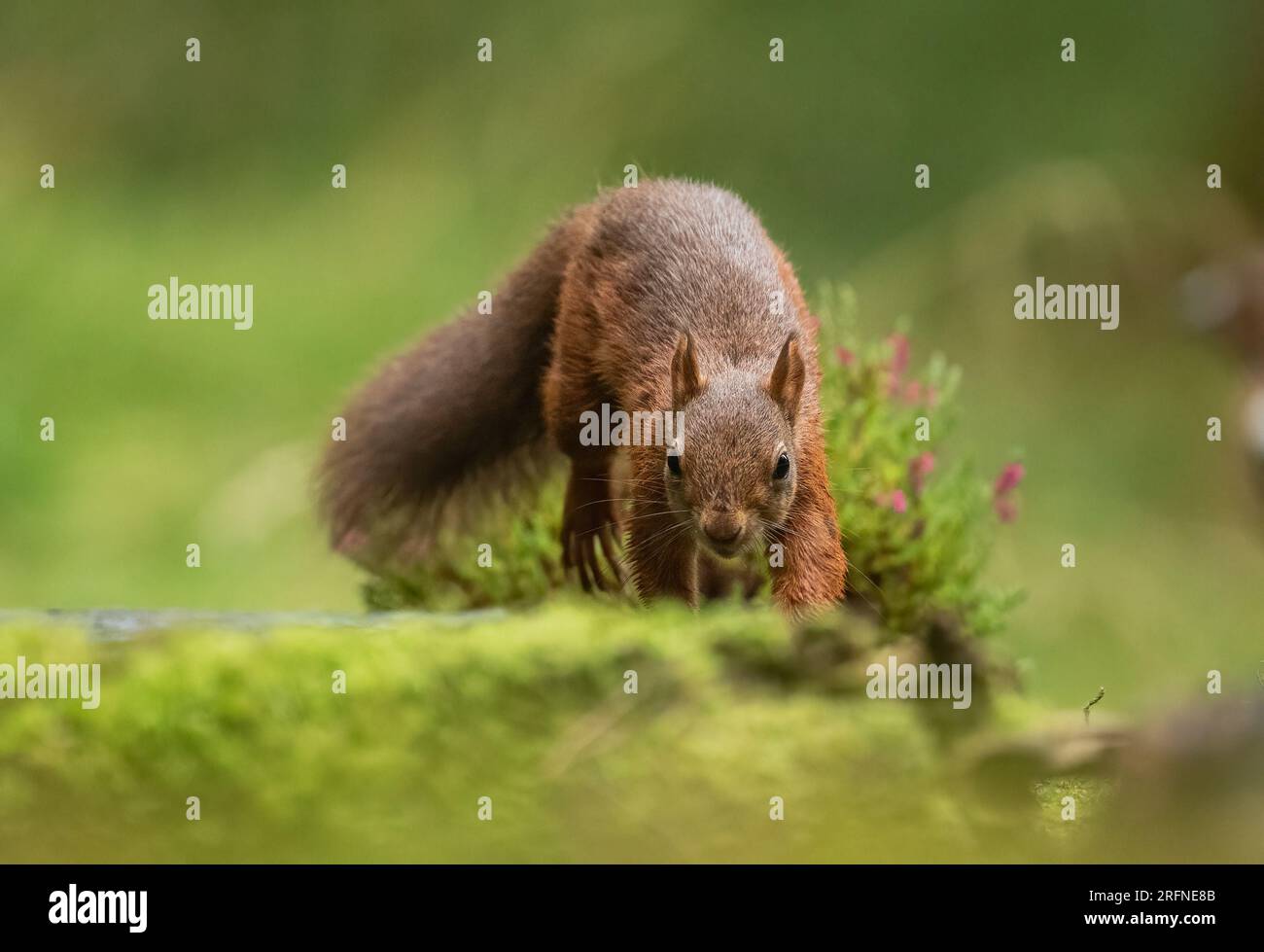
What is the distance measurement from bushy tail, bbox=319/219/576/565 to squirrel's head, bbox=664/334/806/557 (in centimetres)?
120

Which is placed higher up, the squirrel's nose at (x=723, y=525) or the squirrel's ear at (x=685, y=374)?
the squirrel's ear at (x=685, y=374)

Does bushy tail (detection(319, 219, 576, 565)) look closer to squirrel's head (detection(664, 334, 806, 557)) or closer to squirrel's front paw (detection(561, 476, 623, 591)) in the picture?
squirrel's front paw (detection(561, 476, 623, 591))

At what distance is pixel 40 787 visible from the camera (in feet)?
9.13

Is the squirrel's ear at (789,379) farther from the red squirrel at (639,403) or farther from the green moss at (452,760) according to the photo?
the green moss at (452,760)

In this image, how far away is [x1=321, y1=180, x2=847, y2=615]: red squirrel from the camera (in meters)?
3.70

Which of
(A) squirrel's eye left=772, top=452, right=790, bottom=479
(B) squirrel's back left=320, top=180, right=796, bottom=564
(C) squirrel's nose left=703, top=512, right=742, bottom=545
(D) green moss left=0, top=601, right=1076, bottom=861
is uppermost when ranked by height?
(B) squirrel's back left=320, top=180, right=796, bottom=564

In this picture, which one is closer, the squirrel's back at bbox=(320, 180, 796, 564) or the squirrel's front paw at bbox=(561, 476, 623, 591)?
the squirrel's back at bbox=(320, 180, 796, 564)

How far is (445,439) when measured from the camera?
4941 millimetres

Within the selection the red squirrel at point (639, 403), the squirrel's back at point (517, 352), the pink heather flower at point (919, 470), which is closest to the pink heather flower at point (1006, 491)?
the pink heather flower at point (919, 470)

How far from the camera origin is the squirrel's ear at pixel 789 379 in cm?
372

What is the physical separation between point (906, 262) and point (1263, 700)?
415cm

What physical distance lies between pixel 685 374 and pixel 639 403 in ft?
1.27

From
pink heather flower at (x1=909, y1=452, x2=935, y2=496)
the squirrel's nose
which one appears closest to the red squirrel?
the squirrel's nose

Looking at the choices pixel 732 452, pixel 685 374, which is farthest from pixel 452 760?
pixel 685 374
